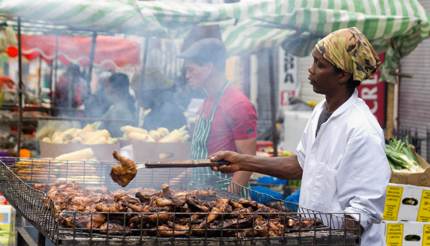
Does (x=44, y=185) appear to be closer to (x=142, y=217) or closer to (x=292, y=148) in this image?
(x=142, y=217)

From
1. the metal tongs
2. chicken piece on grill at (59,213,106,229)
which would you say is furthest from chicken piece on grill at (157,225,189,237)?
the metal tongs

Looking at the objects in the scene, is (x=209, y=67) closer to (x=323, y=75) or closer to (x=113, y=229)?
(x=323, y=75)

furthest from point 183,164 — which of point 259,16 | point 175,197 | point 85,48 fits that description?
point 85,48

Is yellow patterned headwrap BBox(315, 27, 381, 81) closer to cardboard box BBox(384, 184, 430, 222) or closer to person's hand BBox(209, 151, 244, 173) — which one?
person's hand BBox(209, 151, 244, 173)

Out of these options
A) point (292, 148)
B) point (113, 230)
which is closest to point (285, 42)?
point (292, 148)

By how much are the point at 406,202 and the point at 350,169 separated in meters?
2.54

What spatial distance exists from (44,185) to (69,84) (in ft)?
30.5

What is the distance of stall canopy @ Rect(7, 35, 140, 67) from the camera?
49.1 ft

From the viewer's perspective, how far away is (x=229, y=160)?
448cm

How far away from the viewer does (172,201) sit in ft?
12.5

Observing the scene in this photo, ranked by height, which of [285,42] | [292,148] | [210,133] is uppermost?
[285,42]

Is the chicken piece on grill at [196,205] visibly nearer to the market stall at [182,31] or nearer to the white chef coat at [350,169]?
the market stall at [182,31]

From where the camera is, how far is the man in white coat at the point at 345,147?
13.1 feet

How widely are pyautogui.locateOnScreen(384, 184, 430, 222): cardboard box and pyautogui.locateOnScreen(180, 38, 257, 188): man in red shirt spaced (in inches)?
49.6
